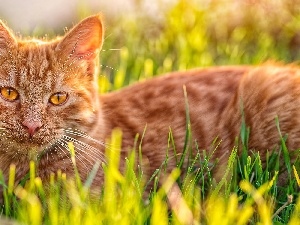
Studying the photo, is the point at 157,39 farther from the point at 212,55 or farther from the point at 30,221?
the point at 30,221

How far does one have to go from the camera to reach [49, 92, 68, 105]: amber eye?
303 centimetres

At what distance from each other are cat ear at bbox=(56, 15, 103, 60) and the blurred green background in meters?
1.74

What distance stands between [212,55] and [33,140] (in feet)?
10.0

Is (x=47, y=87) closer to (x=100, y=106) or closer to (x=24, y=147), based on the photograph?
(x=24, y=147)

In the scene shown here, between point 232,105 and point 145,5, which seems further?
point 145,5

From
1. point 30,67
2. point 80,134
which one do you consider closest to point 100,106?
point 80,134

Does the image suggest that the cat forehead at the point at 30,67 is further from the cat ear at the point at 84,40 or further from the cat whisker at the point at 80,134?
the cat whisker at the point at 80,134

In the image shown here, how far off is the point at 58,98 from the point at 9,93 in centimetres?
23

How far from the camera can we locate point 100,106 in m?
3.35

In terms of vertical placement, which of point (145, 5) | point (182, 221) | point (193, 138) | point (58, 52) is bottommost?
point (182, 221)

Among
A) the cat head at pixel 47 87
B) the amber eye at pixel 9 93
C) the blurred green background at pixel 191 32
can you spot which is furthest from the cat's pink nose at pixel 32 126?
the blurred green background at pixel 191 32

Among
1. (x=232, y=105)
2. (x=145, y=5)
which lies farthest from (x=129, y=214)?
(x=145, y=5)

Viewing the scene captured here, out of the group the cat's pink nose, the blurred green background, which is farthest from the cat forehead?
the blurred green background

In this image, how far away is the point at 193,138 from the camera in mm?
3463
